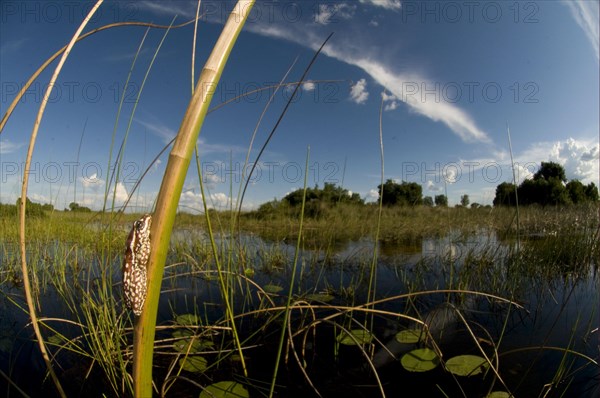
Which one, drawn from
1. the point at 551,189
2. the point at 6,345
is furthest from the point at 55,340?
the point at 551,189

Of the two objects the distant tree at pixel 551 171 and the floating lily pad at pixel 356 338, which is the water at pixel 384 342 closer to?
the floating lily pad at pixel 356 338

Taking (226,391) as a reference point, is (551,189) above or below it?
above

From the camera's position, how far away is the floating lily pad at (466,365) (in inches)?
38.7

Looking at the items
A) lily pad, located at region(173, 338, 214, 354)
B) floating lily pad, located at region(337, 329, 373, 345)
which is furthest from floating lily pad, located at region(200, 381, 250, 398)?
floating lily pad, located at region(337, 329, 373, 345)

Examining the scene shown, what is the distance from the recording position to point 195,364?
3.38 ft

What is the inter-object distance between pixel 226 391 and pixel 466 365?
79cm

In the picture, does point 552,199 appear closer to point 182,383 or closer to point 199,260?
point 199,260

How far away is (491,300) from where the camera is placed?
1699 millimetres

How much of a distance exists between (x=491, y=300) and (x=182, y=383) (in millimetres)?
1645

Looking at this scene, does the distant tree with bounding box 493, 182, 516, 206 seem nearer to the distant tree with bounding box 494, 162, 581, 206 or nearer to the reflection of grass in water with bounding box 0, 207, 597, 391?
the reflection of grass in water with bounding box 0, 207, 597, 391

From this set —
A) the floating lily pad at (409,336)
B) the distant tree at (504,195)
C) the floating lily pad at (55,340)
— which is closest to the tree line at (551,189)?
the distant tree at (504,195)

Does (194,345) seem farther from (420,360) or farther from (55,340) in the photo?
(420,360)

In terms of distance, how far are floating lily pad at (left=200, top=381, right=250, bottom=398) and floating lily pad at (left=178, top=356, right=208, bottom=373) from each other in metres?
0.14

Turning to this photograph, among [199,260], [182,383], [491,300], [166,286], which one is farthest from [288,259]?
[182,383]
